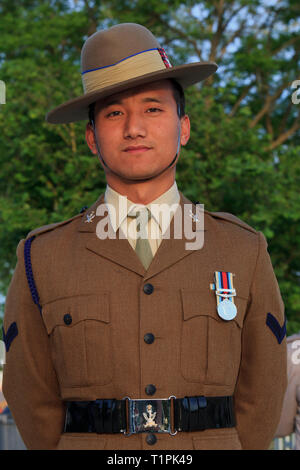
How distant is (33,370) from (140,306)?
1.84 ft

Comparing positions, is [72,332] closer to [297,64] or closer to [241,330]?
[241,330]

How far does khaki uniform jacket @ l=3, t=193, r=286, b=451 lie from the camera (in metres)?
2.60

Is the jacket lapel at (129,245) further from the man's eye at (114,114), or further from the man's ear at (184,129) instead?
the man's eye at (114,114)

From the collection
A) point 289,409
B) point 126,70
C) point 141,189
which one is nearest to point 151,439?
point 141,189

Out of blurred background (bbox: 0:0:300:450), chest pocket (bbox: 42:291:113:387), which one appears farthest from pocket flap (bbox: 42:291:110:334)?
blurred background (bbox: 0:0:300:450)

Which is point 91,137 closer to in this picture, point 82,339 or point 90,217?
point 90,217

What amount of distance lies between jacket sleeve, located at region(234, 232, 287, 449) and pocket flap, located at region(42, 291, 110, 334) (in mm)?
597

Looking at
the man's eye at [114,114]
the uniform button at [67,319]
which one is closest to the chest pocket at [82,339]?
the uniform button at [67,319]

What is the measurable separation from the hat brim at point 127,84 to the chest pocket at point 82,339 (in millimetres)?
784

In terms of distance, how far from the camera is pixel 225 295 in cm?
271

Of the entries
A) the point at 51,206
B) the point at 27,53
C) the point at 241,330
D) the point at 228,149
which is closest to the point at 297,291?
the point at 228,149

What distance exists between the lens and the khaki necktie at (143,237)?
2.77 meters

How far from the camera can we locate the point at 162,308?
8.71 feet

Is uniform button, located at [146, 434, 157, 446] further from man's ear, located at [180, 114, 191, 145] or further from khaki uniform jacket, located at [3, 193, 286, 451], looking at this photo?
man's ear, located at [180, 114, 191, 145]
